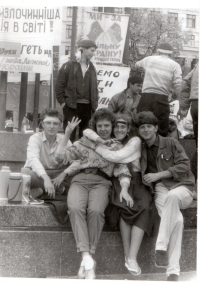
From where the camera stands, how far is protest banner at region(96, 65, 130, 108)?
623cm

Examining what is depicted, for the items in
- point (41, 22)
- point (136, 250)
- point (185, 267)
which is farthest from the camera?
point (41, 22)

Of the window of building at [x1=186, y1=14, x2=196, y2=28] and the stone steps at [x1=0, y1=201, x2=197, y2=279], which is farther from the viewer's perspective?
the window of building at [x1=186, y1=14, x2=196, y2=28]

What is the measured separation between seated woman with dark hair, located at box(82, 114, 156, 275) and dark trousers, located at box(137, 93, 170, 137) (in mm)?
→ 1027

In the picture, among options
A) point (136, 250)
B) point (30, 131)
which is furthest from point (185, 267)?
point (30, 131)

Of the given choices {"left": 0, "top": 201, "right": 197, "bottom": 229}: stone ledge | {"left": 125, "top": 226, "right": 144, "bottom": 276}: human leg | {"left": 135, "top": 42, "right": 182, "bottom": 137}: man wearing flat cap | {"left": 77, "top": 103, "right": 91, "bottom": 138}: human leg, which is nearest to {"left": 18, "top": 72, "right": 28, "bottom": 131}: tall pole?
{"left": 77, "top": 103, "right": 91, "bottom": 138}: human leg

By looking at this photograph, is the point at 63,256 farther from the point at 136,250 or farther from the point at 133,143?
the point at 133,143

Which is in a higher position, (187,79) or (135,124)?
(187,79)

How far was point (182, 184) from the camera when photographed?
14.4ft

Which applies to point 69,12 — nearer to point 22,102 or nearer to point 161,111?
point 22,102

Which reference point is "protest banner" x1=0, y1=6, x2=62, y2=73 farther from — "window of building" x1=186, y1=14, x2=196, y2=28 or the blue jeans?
the blue jeans

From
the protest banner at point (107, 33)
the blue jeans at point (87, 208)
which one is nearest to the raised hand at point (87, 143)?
the blue jeans at point (87, 208)

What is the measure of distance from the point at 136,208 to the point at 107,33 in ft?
8.38

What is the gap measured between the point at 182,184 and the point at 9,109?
8.69ft

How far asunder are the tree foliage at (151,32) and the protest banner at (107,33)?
15cm
